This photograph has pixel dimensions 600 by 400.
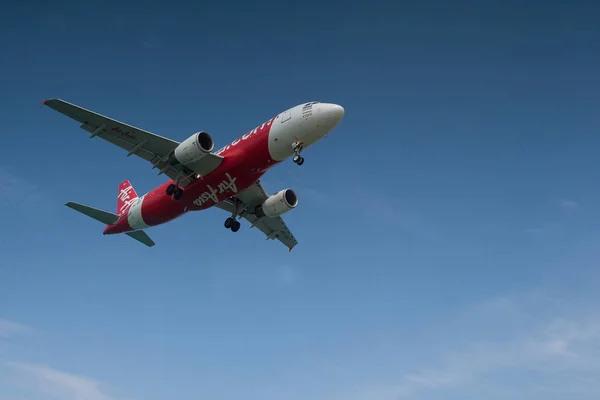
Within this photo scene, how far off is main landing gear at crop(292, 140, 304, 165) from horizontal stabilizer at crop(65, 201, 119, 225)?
1984cm

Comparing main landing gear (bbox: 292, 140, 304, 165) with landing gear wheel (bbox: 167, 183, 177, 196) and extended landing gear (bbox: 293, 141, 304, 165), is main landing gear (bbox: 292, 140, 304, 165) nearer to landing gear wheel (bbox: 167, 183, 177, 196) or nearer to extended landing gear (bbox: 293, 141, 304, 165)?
extended landing gear (bbox: 293, 141, 304, 165)

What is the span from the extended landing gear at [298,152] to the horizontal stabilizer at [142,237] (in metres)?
20.5

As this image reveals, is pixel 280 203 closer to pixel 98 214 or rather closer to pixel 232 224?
pixel 232 224

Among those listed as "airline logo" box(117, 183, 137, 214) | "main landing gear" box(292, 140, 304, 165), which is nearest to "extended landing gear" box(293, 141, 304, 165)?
"main landing gear" box(292, 140, 304, 165)

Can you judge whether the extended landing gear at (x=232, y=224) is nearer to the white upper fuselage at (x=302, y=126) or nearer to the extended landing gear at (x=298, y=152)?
the white upper fuselage at (x=302, y=126)

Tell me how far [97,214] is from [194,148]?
610 inches

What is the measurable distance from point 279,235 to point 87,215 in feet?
53.9

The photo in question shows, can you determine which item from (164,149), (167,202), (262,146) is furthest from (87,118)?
(262,146)

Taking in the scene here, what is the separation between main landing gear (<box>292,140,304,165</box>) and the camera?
37312 mm

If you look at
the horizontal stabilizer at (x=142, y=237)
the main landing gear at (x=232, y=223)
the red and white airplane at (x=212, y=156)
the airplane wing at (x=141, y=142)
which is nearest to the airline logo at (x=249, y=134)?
the red and white airplane at (x=212, y=156)

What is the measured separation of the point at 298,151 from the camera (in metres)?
37.8

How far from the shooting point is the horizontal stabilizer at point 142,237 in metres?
51.9

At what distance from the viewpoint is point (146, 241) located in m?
52.8

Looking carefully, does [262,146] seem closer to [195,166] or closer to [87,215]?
[195,166]
